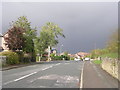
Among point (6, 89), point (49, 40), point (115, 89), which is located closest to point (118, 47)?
point (115, 89)

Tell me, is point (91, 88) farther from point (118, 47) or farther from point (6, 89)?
point (118, 47)

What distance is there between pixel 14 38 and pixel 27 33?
6.95m

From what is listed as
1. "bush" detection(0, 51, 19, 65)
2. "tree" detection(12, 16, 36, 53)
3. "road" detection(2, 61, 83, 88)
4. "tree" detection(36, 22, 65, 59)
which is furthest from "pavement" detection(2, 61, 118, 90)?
"tree" detection(36, 22, 65, 59)

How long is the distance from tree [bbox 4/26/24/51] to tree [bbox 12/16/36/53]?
2199 millimetres

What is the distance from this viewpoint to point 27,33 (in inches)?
1794

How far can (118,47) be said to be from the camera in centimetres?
1625

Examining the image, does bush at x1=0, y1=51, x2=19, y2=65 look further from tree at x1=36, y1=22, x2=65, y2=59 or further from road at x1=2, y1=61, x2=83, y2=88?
tree at x1=36, y1=22, x2=65, y2=59

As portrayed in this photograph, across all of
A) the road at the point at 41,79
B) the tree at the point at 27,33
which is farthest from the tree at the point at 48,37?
the road at the point at 41,79

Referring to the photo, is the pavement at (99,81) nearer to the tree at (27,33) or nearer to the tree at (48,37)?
the tree at (27,33)

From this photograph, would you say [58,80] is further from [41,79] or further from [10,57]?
[10,57]

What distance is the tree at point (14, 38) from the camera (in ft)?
127

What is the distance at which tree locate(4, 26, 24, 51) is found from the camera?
3872cm

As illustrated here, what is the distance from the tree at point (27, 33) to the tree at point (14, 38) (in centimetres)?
220

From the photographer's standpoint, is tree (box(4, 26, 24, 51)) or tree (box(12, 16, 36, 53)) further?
tree (box(12, 16, 36, 53))
